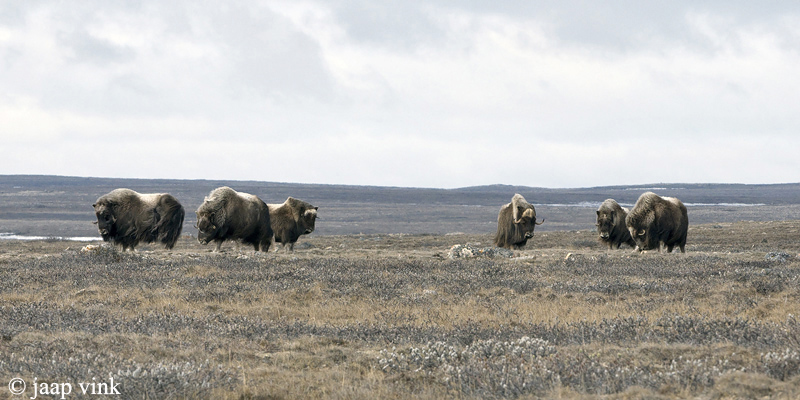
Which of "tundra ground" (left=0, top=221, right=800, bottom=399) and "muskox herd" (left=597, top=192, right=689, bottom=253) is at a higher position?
"muskox herd" (left=597, top=192, right=689, bottom=253)

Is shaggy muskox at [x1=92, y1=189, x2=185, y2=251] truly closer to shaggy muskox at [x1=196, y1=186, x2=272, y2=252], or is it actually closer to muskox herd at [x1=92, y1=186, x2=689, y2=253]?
muskox herd at [x1=92, y1=186, x2=689, y2=253]

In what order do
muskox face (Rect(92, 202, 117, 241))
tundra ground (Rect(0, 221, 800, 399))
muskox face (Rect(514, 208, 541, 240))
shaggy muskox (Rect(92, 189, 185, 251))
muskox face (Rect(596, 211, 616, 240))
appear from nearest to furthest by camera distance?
tundra ground (Rect(0, 221, 800, 399))
muskox face (Rect(92, 202, 117, 241))
shaggy muskox (Rect(92, 189, 185, 251))
muskox face (Rect(514, 208, 541, 240))
muskox face (Rect(596, 211, 616, 240))

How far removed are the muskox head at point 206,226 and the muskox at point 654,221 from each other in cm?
1451

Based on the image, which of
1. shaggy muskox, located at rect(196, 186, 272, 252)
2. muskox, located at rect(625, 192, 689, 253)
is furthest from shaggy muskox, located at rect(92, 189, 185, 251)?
muskox, located at rect(625, 192, 689, 253)

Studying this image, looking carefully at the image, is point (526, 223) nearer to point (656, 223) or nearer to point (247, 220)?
point (656, 223)

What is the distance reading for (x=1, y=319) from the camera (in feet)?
32.8

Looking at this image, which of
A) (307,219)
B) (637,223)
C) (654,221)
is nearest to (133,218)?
(307,219)

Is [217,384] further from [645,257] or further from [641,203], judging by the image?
[641,203]

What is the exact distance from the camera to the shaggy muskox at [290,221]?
1029 inches

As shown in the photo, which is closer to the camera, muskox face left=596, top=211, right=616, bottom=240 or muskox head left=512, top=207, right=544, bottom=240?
muskox head left=512, top=207, right=544, bottom=240

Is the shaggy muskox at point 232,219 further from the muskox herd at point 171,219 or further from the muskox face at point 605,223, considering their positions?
the muskox face at point 605,223

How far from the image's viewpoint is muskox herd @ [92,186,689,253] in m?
22.4

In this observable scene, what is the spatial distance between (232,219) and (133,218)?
3190 mm

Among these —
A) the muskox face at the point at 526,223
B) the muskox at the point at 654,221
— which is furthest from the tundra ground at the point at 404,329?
the muskox face at the point at 526,223
